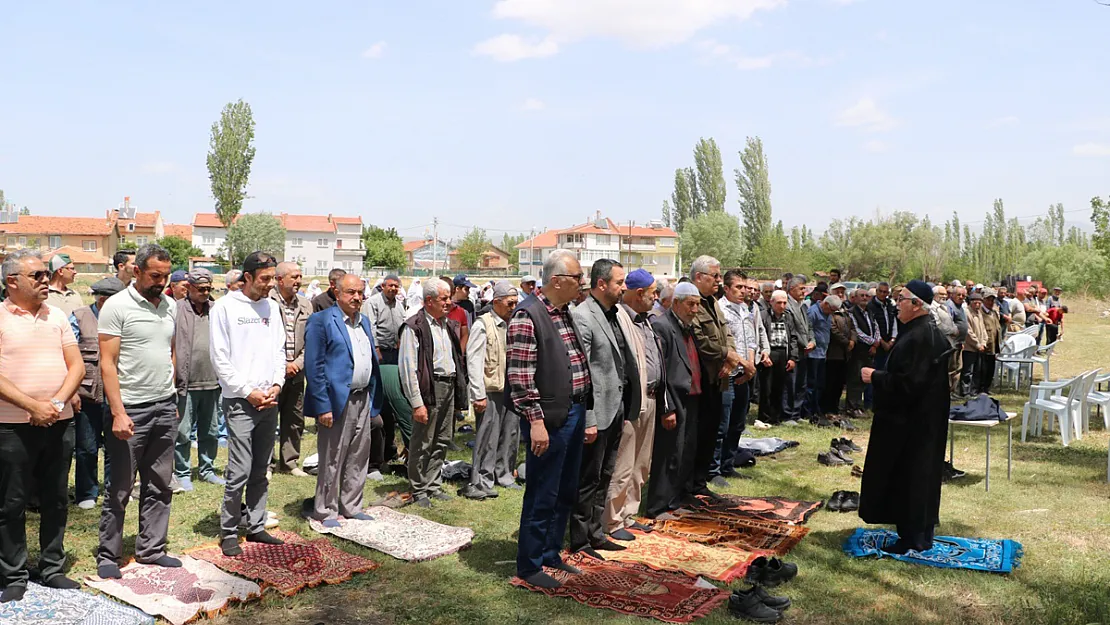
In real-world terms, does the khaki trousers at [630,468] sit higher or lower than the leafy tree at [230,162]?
lower

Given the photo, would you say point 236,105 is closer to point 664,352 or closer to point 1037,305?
point 1037,305

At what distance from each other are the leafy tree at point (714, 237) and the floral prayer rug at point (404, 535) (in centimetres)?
6661

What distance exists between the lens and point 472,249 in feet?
311

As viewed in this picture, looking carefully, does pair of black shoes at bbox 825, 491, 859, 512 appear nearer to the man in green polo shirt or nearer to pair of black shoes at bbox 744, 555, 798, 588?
pair of black shoes at bbox 744, 555, 798, 588

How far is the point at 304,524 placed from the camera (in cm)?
660

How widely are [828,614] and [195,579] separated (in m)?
4.00

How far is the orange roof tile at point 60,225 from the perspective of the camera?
79.7 metres

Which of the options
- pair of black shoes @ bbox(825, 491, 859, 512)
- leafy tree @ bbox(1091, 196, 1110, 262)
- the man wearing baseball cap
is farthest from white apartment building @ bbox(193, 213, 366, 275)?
pair of black shoes @ bbox(825, 491, 859, 512)

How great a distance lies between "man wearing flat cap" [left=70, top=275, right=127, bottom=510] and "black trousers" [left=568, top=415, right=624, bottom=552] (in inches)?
157

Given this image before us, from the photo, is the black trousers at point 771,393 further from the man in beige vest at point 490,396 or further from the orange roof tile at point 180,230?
the orange roof tile at point 180,230

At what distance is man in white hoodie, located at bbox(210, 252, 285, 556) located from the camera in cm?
568

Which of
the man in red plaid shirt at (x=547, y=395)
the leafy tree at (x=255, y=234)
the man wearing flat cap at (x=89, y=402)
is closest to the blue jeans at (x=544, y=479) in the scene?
the man in red plaid shirt at (x=547, y=395)

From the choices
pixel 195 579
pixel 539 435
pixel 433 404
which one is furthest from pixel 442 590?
pixel 433 404

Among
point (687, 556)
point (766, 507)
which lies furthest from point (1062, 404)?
point (687, 556)
